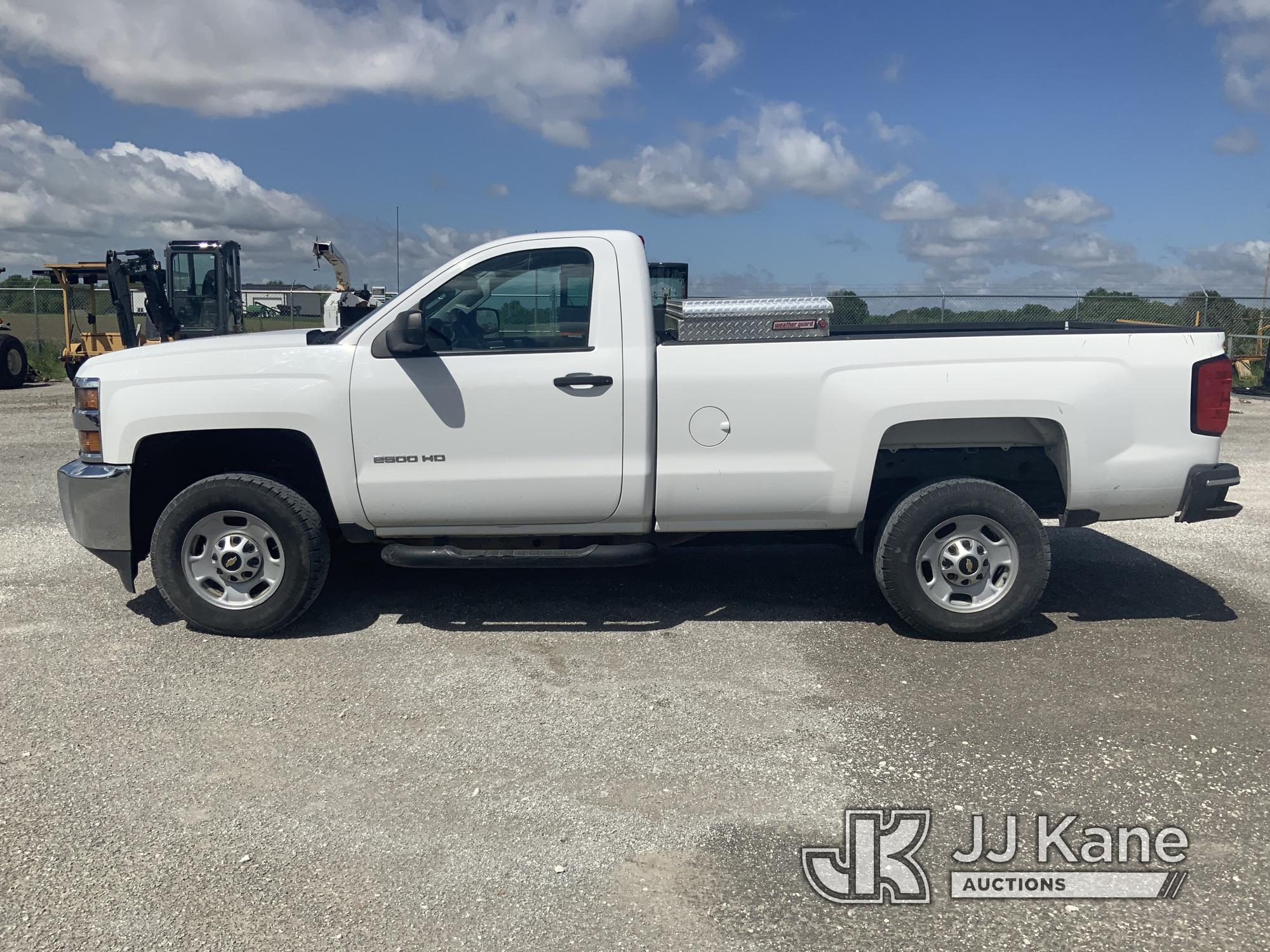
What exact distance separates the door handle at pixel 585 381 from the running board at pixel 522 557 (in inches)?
34.2

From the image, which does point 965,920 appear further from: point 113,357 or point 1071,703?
point 113,357

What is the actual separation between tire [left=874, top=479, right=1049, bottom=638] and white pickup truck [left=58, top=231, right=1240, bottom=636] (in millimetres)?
12

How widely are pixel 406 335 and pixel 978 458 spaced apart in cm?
311

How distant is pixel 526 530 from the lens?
5367 millimetres

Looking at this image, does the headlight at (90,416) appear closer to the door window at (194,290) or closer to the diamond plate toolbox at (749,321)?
the diamond plate toolbox at (749,321)

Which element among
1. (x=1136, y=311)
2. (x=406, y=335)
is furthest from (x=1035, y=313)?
(x=406, y=335)

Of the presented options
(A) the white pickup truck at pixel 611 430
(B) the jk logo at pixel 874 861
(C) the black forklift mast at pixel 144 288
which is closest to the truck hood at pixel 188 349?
(A) the white pickup truck at pixel 611 430

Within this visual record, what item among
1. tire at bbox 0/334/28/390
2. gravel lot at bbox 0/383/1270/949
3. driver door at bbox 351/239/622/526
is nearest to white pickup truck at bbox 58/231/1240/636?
driver door at bbox 351/239/622/526

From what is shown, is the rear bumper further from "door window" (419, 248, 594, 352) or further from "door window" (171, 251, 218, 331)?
"door window" (171, 251, 218, 331)

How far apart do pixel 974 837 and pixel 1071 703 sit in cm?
139

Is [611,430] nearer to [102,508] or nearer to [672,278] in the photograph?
[102,508]

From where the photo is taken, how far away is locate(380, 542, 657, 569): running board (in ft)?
17.3

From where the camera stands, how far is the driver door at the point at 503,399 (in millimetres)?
5117

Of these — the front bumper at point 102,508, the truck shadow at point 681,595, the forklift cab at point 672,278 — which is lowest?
the truck shadow at point 681,595
